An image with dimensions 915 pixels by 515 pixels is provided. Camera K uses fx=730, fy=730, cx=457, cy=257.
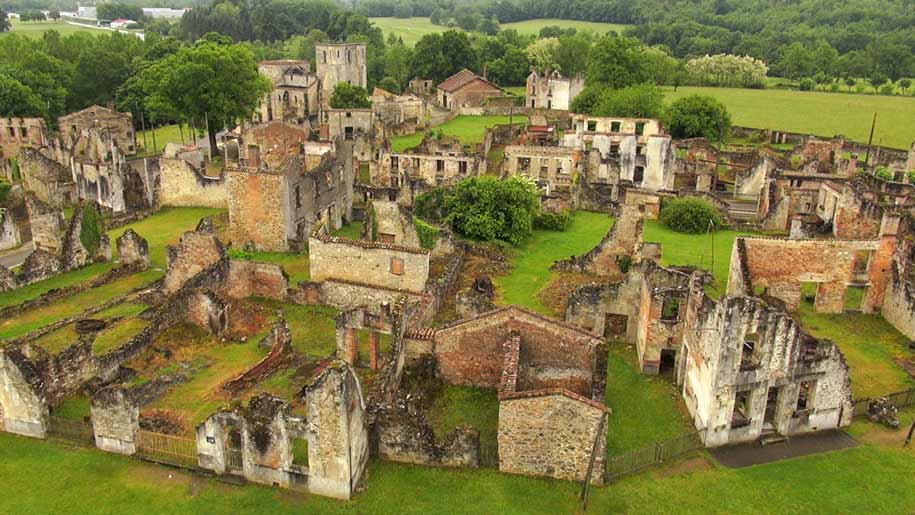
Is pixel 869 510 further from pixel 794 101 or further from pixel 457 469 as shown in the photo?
pixel 794 101

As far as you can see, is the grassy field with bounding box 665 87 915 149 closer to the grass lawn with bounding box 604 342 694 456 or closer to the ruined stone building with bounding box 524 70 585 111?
the ruined stone building with bounding box 524 70 585 111

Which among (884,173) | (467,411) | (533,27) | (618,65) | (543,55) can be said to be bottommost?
(467,411)

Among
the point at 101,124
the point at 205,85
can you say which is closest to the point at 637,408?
the point at 205,85

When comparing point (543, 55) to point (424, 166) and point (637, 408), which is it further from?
point (637, 408)

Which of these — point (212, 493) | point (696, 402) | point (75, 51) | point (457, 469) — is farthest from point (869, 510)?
point (75, 51)

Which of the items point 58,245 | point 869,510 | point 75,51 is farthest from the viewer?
point 75,51

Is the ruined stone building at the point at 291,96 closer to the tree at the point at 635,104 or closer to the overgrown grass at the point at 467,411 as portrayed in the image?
the tree at the point at 635,104

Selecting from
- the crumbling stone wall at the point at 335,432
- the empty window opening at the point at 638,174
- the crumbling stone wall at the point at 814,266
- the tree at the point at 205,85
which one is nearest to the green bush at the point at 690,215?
the empty window opening at the point at 638,174
